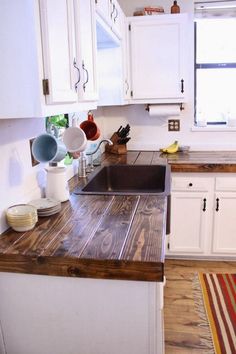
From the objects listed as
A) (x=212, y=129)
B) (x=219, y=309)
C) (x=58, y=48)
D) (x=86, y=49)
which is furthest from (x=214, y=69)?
(x=58, y=48)

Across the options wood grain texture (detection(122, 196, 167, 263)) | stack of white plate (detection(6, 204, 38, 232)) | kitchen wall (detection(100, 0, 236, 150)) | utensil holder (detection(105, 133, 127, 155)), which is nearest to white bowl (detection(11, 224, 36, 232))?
stack of white plate (detection(6, 204, 38, 232))

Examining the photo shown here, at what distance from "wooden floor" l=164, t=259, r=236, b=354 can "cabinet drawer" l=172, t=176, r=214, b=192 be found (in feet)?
2.20

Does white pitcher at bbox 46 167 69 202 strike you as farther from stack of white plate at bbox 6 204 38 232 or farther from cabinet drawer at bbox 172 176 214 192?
cabinet drawer at bbox 172 176 214 192

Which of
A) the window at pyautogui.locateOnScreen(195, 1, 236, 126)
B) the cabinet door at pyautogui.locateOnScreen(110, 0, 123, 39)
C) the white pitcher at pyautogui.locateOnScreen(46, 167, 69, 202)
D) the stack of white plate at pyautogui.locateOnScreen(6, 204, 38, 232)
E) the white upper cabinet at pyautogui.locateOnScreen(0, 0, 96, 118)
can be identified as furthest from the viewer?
the window at pyautogui.locateOnScreen(195, 1, 236, 126)

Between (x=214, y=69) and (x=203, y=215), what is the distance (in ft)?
4.75

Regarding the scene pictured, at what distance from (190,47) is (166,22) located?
41 centimetres

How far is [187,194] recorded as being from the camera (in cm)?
273

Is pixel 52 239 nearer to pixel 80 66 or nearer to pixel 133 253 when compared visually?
pixel 133 253

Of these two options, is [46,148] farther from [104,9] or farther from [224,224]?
[224,224]

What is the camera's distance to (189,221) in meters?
2.77

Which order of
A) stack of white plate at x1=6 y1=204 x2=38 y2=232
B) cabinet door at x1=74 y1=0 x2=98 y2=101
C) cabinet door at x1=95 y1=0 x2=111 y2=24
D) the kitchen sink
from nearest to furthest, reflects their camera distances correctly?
stack of white plate at x1=6 y1=204 x2=38 y2=232 < cabinet door at x1=74 y1=0 x2=98 y2=101 < cabinet door at x1=95 y1=0 x2=111 y2=24 < the kitchen sink

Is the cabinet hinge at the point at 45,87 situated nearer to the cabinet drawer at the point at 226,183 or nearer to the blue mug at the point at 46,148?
the blue mug at the point at 46,148

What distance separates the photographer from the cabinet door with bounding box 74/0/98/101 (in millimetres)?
1453

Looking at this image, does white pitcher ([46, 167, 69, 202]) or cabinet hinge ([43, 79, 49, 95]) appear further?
white pitcher ([46, 167, 69, 202])
